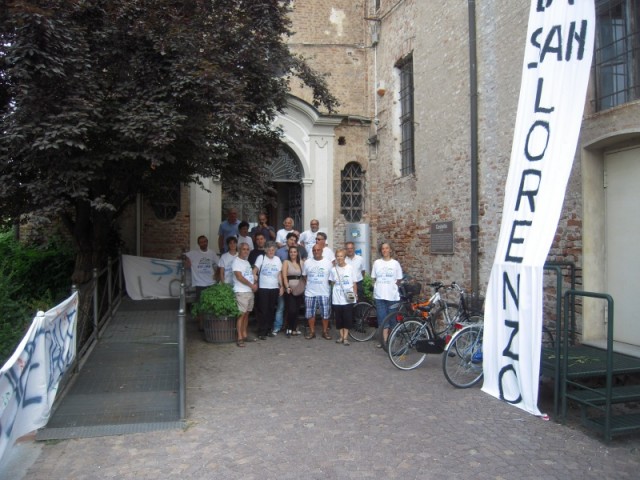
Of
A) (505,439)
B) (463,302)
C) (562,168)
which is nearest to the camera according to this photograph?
(505,439)

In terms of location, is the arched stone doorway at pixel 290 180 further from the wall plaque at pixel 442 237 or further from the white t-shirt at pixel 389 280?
the white t-shirt at pixel 389 280

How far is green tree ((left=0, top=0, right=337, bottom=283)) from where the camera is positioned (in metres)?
6.16

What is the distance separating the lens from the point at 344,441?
5.00m

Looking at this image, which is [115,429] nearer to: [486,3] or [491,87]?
[491,87]

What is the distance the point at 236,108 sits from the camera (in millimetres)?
6863

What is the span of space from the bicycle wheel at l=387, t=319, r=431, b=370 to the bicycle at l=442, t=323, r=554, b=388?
0.73 m

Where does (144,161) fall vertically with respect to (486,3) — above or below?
below

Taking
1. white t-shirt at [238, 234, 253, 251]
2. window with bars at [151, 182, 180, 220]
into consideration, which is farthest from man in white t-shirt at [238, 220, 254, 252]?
window with bars at [151, 182, 180, 220]

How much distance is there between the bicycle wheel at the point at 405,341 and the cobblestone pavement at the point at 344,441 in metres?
0.53

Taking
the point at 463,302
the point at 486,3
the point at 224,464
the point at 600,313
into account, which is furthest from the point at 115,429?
the point at 486,3

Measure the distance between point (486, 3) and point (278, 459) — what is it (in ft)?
26.4

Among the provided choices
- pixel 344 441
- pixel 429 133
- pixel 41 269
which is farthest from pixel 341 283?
pixel 41 269

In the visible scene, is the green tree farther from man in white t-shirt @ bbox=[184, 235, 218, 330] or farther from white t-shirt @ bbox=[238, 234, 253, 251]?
white t-shirt @ bbox=[238, 234, 253, 251]

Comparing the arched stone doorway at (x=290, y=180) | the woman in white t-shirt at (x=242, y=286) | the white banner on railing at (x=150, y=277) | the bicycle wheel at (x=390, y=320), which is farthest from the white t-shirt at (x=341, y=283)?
the arched stone doorway at (x=290, y=180)
